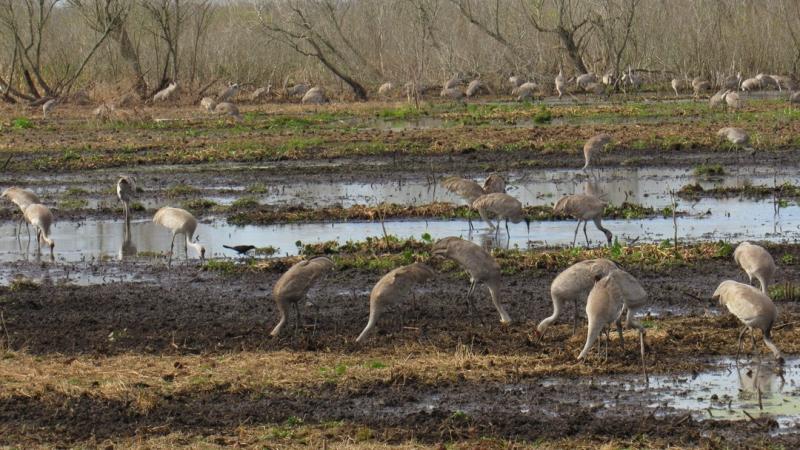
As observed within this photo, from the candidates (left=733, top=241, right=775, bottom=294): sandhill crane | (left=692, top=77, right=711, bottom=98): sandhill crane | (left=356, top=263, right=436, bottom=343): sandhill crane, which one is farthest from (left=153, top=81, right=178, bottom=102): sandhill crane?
(left=733, top=241, right=775, bottom=294): sandhill crane

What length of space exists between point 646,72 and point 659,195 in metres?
26.0

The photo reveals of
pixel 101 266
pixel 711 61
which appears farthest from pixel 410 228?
pixel 711 61

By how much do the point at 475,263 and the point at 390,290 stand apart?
1079 mm

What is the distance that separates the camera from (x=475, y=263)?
11.3 m

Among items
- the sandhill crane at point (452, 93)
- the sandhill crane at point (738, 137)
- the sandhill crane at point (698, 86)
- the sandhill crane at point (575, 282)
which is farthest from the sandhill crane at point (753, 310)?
the sandhill crane at point (452, 93)

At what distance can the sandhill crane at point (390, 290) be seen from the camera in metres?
10.5

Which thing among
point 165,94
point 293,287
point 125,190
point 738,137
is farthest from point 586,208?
point 165,94

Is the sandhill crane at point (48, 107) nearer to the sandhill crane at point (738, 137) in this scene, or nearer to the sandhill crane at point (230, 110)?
the sandhill crane at point (230, 110)

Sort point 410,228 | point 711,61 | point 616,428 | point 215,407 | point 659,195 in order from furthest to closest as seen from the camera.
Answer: point 711,61 → point 659,195 → point 410,228 → point 215,407 → point 616,428

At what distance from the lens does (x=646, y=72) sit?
43875mm

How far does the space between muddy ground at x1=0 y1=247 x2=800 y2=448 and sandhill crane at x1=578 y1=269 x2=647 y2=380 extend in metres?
0.24

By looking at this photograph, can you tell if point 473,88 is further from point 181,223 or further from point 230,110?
point 181,223

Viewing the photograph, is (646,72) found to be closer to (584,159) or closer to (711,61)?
(711,61)

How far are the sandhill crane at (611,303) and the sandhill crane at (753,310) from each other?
721 mm
